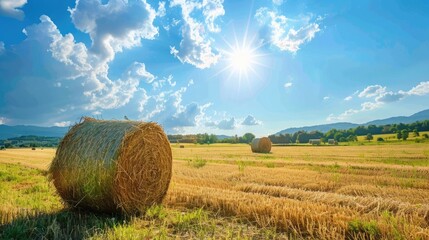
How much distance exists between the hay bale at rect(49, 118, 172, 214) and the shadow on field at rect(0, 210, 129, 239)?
0.41m

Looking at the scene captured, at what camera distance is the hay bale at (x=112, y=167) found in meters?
7.14

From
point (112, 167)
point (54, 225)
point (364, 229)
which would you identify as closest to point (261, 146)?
point (112, 167)

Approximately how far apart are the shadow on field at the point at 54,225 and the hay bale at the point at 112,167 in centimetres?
41

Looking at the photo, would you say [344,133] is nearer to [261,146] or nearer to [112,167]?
[261,146]

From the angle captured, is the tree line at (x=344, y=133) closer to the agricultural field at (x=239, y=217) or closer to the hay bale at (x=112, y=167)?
the agricultural field at (x=239, y=217)

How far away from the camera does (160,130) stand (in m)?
8.64

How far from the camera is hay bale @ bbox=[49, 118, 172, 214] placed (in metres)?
7.14

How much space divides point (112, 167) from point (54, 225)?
1.57 metres

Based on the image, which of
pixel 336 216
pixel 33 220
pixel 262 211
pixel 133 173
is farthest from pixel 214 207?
pixel 33 220

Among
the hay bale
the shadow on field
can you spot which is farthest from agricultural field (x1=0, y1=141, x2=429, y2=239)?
the hay bale

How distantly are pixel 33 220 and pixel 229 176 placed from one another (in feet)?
25.4

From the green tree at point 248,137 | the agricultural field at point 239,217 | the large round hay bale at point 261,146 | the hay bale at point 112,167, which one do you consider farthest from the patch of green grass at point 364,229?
the green tree at point 248,137

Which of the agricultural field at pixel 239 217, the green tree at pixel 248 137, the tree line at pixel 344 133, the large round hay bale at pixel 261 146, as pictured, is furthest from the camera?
the green tree at pixel 248 137

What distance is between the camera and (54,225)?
591 centimetres
